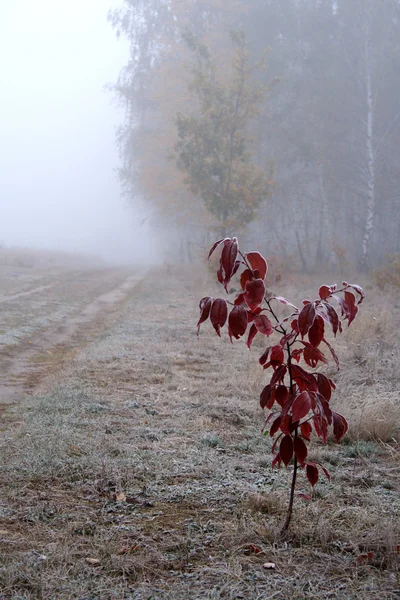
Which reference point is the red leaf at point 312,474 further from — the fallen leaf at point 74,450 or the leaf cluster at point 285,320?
the fallen leaf at point 74,450

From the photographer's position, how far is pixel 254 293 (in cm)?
243

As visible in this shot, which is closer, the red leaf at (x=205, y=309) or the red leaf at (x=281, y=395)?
the red leaf at (x=205, y=309)

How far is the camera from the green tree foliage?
18859 mm

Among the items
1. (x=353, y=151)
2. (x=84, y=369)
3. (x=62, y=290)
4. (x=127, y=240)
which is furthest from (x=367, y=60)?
(x=127, y=240)

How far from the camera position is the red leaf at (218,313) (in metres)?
2.37

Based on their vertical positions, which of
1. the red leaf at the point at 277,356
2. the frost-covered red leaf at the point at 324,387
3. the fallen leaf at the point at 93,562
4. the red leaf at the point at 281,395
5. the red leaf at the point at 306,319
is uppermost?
the red leaf at the point at 306,319

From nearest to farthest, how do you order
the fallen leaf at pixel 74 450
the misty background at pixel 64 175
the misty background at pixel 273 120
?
the fallen leaf at pixel 74 450
the misty background at pixel 273 120
the misty background at pixel 64 175

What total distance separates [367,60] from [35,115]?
154 metres

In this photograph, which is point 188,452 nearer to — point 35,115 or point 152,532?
point 152,532

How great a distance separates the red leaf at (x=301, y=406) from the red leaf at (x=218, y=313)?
0.47 m

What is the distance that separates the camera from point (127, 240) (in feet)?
269

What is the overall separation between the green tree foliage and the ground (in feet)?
38.8

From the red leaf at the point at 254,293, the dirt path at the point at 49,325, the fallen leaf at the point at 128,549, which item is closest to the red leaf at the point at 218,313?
the red leaf at the point at 254,293

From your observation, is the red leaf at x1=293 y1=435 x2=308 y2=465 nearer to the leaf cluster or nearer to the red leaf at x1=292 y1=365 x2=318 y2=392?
the leaf cluster
